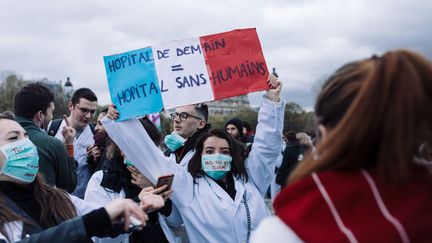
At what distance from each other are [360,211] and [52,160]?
325 cm

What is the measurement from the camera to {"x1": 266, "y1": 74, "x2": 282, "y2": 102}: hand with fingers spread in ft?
11.2

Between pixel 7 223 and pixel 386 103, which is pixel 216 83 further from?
pixel 386 103

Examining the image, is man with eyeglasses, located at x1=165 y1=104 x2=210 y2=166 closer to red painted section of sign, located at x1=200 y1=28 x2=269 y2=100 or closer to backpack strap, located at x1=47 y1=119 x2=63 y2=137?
red painted section of sign, located at x1=200 y1=28 x2=269 y2=100

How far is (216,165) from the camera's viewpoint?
11.5 feet

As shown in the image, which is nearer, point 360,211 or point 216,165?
point 360,211

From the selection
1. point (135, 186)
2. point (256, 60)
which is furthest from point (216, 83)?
point (135, 186)

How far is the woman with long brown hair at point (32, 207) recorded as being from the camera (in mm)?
1951

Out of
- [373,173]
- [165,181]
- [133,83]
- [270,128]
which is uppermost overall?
[133,83]

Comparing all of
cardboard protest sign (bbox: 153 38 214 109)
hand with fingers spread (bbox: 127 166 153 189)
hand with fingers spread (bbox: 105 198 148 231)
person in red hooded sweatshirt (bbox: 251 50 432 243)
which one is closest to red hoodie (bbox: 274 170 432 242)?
person in red hooded sweatshirt (bbox: 251 50 432 243)

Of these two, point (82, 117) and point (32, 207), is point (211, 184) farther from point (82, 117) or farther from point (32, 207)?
point (82, 117)

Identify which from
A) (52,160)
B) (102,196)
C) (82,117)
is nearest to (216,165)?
(102,196)

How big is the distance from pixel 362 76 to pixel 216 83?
6.92ft

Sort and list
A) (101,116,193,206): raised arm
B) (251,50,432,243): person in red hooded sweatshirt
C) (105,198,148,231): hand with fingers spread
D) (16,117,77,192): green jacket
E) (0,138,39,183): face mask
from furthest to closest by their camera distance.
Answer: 1. (16,117,77,192): green jacket
2. (101,116,193,206): raised arm
3. (0,138,39,183): face mask
4. (105,198,148,231): hand with fingers spread
5. (251,50,432,243): person in red hooded sweatshirt

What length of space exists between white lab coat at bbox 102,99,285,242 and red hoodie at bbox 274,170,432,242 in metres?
1.96
